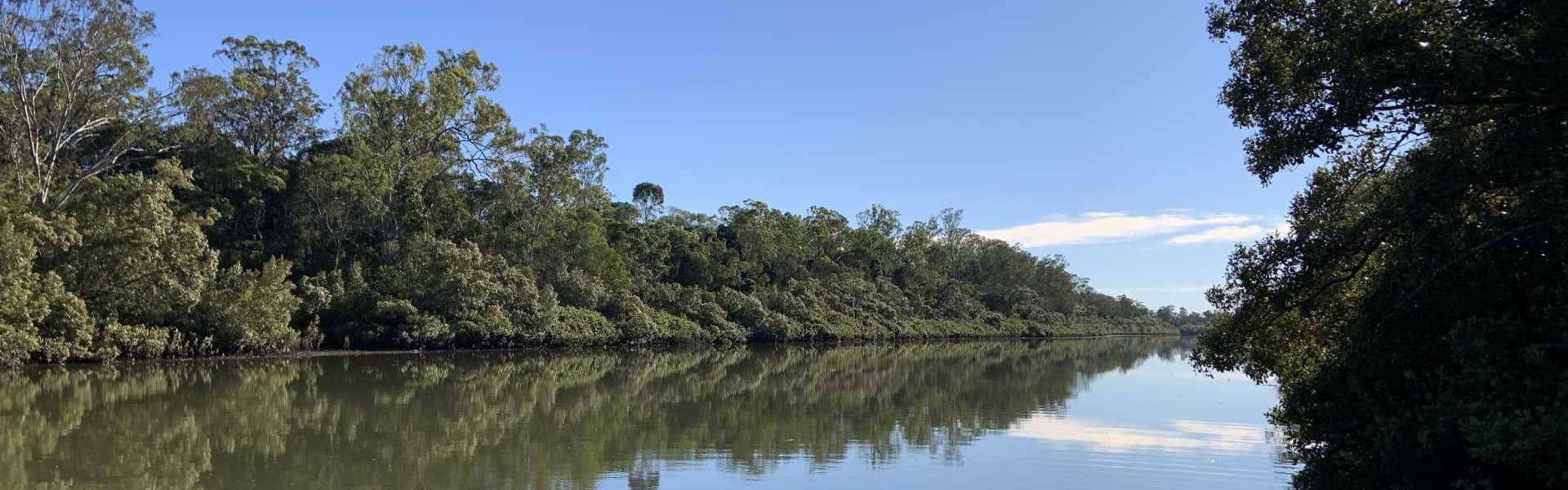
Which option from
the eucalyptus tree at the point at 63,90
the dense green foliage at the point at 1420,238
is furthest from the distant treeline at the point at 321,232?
the dense green foliage at the point at 1420,238

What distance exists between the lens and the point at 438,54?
124ft

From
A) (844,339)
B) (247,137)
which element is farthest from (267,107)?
(844,339)

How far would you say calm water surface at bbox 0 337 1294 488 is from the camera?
31.2 ft

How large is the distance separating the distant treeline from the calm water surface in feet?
6.89

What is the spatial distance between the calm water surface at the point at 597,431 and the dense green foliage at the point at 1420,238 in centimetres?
183

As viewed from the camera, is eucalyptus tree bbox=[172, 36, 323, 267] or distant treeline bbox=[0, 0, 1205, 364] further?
eucalyptus tree bbox=[172, 36, 323, 267]

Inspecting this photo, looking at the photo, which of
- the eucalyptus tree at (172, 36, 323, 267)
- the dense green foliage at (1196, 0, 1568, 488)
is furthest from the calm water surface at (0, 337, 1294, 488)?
the eucalyptus tree at (172, 36, 323, 267)

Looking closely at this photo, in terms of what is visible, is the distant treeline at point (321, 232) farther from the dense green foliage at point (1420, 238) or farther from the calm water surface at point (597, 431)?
the dense green foliage at point (1420, 238)

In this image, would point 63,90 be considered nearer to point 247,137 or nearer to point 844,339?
point 247,137

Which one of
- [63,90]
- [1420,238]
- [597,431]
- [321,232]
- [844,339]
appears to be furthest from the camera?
[844,339]

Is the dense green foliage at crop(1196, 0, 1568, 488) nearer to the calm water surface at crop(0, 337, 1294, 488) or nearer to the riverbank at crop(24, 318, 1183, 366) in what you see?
the calm water surface at crop(0, 337, 1294, 488)

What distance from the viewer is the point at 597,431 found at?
12695mm

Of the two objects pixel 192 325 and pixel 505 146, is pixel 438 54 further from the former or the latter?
pixel 192 325

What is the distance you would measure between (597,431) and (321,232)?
2712 cm
